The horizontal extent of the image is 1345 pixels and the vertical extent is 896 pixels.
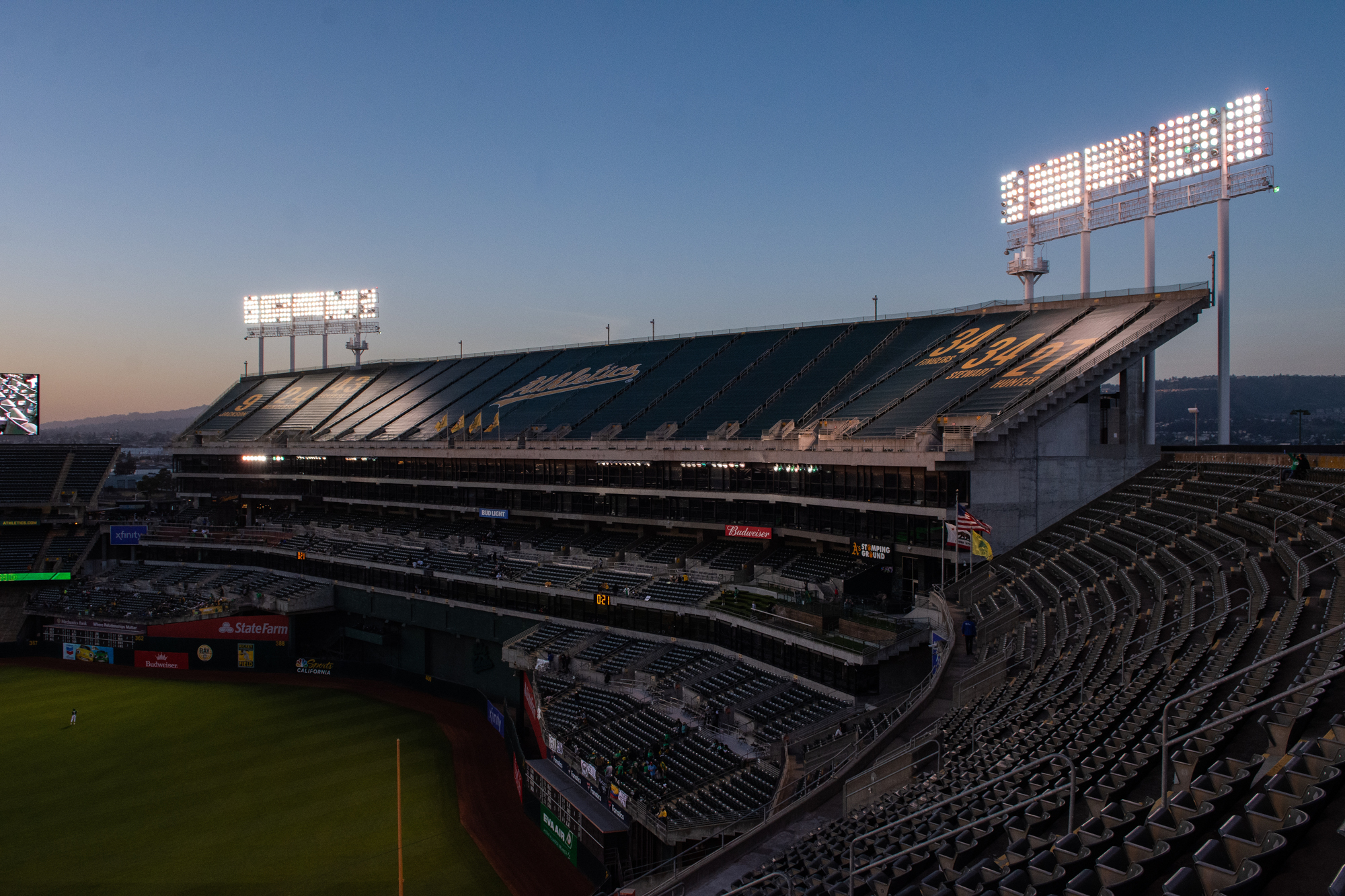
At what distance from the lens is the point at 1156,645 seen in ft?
59.4

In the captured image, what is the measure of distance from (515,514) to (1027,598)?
35849 mm

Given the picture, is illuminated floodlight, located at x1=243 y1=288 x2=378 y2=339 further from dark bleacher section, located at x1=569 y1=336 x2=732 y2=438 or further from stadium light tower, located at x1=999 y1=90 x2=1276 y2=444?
stadium light tower, located at x1=999 y1=90 x2=1276 y2=444

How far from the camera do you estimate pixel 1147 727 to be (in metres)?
13.9

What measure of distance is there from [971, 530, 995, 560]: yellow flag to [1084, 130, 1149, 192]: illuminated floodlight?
22.6 metres

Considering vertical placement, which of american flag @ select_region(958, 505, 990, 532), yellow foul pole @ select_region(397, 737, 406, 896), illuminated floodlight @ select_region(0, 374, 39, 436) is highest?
illuminated floodlight @ select_region(0, 374, 39, 436)

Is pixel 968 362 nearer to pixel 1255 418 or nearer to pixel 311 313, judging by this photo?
pixel 311 313

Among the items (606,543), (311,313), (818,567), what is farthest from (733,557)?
(311,313)

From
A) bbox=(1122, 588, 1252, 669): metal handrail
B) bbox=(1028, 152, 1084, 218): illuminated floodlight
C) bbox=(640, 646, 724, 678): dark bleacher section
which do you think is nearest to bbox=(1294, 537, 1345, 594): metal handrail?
bbox=(1122, 588, 1252, 669): metal handrail

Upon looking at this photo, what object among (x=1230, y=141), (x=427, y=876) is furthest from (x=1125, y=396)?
(x=427, y=876)

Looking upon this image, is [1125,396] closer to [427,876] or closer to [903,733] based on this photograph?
[903,733]

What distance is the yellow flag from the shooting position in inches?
1128

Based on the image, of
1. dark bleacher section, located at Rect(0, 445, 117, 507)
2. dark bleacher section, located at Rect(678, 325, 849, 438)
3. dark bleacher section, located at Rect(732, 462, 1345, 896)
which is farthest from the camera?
dark bleacher section, located at Rect(0, 445, 117, 507)

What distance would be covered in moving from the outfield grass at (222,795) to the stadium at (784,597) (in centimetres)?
198

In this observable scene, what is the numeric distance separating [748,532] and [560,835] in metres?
17.9
